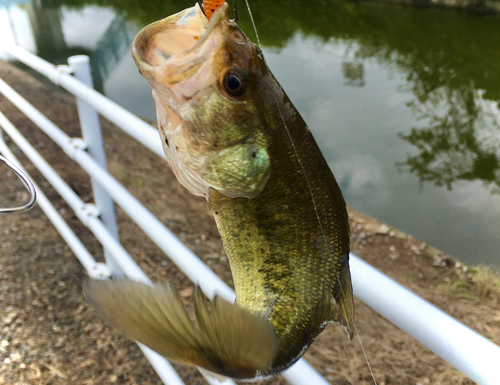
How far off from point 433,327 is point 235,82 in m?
0.38

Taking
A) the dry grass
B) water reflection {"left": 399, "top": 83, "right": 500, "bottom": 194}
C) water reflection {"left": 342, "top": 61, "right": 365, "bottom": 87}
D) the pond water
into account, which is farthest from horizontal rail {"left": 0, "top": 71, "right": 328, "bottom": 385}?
water reflection {"left": 342, "top": 61, "right": 365, "bottom": 87}

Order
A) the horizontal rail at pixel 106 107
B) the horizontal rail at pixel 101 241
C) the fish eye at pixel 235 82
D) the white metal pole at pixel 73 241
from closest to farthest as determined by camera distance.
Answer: the fish eye at pixel 235 82 → the horizontal rail at pixel 106 107 → the horizontal rail at pixel 101 241 → the white metal pole at pixel 73 241

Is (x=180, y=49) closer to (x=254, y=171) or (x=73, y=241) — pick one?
(x=254, y=171)

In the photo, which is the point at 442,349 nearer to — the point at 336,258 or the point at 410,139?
the point at 336,258

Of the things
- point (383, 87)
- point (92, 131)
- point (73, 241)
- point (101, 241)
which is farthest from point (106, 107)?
point (383, 87)

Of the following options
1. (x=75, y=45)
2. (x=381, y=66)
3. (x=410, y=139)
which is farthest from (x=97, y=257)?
(x=75, y=45)

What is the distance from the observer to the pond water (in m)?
3.78

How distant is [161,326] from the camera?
35cm

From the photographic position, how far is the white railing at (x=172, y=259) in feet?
1.61

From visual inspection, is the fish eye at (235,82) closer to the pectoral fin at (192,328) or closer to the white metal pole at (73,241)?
the pectoral fin at (192,328)

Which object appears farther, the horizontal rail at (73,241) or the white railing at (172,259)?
the horizontal rail at (73,241)

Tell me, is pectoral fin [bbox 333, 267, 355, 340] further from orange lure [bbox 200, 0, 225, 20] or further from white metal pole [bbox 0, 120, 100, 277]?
white metal pole [bbox 0, 120, 100, 277]

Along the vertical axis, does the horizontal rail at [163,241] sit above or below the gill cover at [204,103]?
below

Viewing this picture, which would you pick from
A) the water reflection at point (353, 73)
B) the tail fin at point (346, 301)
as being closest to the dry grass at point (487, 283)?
the tail fin at point (346, 301)
